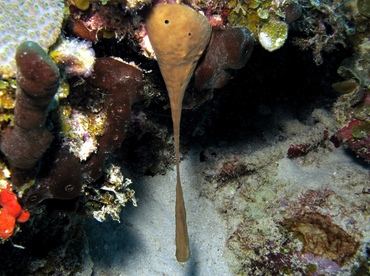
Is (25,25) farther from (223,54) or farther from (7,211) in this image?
(223,54)

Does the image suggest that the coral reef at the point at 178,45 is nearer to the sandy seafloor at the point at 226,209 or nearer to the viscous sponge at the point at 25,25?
the viscous sponge at the point at 25,25

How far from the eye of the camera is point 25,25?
175 centimetres

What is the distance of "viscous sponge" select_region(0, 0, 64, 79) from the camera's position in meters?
1.65

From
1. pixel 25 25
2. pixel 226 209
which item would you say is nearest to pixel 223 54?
pixel 25 25

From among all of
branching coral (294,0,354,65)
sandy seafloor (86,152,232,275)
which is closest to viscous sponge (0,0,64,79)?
branching coral (294,0,354,65)

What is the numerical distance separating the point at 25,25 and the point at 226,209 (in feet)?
14.3

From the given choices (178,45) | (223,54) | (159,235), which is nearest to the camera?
(178,45)

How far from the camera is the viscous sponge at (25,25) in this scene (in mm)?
1647

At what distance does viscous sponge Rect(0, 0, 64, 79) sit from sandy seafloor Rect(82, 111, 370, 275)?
122 inches

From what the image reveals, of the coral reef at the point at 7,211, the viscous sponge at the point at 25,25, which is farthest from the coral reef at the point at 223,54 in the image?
the coral reef at the point at 7,211

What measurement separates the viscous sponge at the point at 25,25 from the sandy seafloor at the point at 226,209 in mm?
3093

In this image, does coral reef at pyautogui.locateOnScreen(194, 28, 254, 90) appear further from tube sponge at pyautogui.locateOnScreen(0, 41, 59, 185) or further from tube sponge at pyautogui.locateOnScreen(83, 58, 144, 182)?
tube sponge at pyautogui.locateOnScreen(0, 41, 59, 185)

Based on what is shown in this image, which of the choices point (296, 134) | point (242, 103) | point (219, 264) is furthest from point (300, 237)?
point (242, 103)

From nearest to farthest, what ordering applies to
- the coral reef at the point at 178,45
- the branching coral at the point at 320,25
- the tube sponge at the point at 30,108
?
the tube sponge at the point at 30,108 < the coral reef at the point at 178,45 < the branching coral at the point at 320,25
